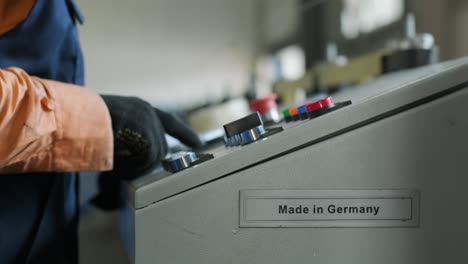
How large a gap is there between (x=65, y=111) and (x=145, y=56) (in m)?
2.09

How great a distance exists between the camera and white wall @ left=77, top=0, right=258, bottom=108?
8.36 ft

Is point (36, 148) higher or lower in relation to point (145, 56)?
higher

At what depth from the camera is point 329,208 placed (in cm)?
49

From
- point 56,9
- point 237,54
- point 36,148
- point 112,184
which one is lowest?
point 237,54

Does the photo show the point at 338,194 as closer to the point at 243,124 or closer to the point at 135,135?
the point at 243,124

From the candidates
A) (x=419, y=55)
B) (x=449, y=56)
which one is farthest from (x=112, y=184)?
(x=449, y=56)

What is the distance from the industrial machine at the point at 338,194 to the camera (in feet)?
1.57

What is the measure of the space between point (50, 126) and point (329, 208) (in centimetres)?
32

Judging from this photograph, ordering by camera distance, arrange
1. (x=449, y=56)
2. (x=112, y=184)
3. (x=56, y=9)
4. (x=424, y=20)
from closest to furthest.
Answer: (x=56, y=9) < (x=112, y=184) < (x=449, y=56) < (x=424, y=20)

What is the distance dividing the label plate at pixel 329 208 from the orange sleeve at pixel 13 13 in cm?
39

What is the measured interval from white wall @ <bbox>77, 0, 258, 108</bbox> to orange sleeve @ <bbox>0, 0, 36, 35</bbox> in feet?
6.22

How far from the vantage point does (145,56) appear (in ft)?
8.50

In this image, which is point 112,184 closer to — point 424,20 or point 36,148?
point 36,148

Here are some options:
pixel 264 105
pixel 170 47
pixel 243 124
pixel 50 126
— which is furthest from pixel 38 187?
pixel 170 47
